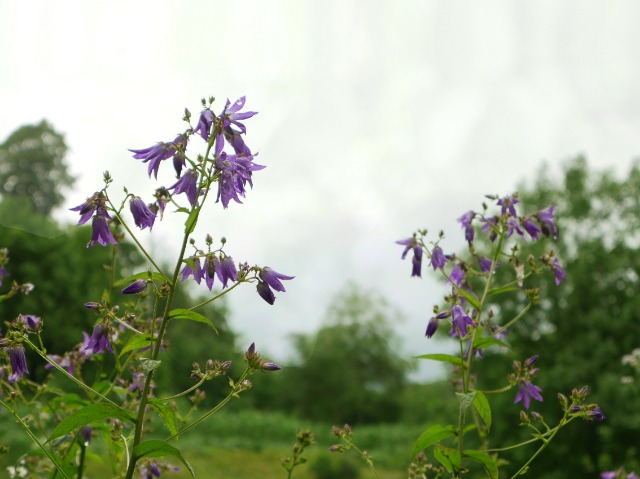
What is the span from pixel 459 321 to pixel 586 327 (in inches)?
655

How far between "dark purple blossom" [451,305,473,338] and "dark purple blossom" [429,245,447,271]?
42 cm

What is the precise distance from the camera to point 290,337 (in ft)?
137

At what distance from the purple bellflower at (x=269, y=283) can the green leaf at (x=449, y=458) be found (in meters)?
0.74

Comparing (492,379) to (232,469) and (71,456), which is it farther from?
(71,456)

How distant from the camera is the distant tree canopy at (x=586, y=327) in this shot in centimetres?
1628

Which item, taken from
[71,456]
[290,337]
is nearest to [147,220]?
[71,456]

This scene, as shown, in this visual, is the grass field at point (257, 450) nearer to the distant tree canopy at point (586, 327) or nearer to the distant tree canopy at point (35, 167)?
the distant tree canopy at point (586, 327)

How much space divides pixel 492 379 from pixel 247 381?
16597mm

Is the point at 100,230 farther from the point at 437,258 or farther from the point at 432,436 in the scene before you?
the point at 437,258

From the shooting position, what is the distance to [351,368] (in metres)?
37.2

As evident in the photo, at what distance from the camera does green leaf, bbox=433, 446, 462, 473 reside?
220 centimetres

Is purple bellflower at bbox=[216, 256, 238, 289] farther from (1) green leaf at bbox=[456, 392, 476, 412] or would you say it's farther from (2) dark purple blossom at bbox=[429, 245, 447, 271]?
(2) dark purple blossom at bbox=[429, 245, 447, 271]

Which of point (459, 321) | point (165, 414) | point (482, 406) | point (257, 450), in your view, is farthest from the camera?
point (257, 450)

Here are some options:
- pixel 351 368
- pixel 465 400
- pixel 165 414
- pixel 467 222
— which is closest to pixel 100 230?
pixel 165 414
